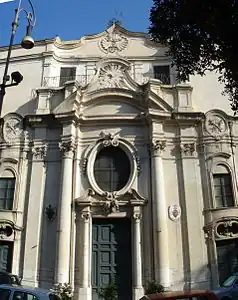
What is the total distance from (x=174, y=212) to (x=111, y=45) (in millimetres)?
10005

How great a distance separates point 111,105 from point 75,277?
785 centimetres

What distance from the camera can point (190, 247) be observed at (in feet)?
49.7

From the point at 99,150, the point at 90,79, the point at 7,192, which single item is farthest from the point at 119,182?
the point at 90,79

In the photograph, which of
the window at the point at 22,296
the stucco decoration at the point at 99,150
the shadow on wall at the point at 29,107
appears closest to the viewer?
the window at the point at 22,296

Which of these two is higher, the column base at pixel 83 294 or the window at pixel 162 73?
the window at pixel 162 73

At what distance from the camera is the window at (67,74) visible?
65.0ft

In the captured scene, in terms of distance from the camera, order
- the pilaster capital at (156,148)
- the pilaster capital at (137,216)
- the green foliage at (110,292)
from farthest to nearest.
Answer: the pilaster capital at (156,148) < the pilaster capital at (137,216) < the green foliage at (110,292)

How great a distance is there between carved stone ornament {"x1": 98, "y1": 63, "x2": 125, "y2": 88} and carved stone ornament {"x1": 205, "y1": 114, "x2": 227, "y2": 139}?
4469 mm

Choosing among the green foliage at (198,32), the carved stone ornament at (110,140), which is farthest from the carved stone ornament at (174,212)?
the green foliage at (198,32)

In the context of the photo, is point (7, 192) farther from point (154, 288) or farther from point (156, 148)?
point (154, 288)

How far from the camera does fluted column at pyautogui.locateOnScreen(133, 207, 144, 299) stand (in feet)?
47.4

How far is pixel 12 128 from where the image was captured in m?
18.0

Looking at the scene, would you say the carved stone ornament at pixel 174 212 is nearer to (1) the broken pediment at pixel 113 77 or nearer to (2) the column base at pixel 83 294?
(2) the column base at pixel 83 294

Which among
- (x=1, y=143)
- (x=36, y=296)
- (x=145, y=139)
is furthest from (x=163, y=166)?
(x=36, y=296)
